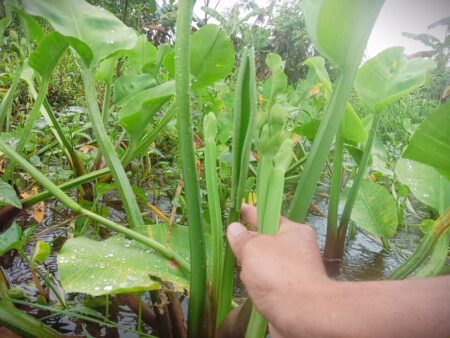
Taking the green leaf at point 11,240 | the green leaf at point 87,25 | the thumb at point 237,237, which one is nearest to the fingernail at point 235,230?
the thumb at point 237,237

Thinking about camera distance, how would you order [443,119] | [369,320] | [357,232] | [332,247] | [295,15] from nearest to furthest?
[369,320]
[443,119]
[332,247]
[357,232]
[295,15]

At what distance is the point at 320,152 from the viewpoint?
0.54 metres

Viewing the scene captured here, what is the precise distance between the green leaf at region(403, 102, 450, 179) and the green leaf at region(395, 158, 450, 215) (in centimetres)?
20

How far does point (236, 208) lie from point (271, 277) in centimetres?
19

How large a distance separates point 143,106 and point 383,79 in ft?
1.72

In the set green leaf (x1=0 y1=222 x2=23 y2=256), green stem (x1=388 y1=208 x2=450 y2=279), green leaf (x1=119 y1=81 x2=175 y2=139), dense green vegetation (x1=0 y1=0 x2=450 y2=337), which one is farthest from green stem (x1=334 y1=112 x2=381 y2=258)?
green leaf (x1=0 y1=222 x2=23 y2=256)

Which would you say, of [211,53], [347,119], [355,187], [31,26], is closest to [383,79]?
[347,119]

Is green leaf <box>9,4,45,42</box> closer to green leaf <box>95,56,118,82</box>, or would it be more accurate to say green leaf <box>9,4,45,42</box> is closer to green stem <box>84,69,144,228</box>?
green leaf <box>95,56,118,82</box>

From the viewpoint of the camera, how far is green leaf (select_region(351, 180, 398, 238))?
0.87m

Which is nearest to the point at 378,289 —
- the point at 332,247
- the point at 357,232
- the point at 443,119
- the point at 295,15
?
the point at 443,119

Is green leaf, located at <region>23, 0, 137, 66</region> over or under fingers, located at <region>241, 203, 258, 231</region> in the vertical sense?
over

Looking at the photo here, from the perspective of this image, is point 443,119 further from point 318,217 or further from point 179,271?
point 318,217

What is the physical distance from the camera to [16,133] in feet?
3.59

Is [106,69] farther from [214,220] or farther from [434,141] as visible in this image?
[434,141]
